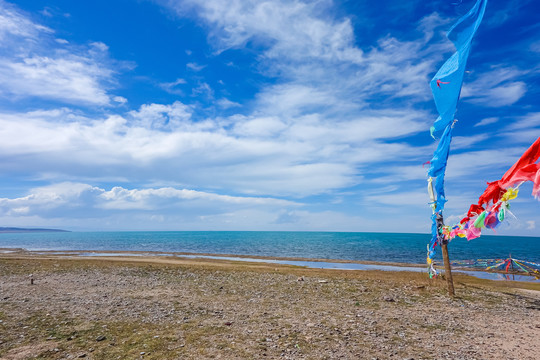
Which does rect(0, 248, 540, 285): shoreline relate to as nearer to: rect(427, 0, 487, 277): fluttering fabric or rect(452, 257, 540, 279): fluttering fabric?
rect(452, 257, 540, 279): fluttering fabric

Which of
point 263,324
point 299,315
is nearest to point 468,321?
point 299,315

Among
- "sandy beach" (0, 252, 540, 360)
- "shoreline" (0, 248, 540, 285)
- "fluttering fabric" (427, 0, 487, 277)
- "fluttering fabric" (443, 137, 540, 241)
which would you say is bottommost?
"shoreline" (0, 248, 540, 285)

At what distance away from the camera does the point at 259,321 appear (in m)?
13.7

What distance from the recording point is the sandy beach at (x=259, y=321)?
10.4 meters

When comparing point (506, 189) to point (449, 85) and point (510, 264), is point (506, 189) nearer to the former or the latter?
point (449, 85)

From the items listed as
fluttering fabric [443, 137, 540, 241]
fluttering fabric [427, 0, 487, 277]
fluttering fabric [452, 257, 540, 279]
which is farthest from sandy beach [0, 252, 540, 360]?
fluttering fabric [427, 0, 487, 277]

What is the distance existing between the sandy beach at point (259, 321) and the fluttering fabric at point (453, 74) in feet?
29.9

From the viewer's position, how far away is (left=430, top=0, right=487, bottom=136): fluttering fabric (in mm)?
8898

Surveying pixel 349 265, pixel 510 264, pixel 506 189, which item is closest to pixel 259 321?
pixel 506 189

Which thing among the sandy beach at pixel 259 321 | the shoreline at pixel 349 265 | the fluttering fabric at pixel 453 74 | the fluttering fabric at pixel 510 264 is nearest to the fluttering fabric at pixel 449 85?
the fluttering fabric at pixel 453 74

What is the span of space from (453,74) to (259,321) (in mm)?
13050

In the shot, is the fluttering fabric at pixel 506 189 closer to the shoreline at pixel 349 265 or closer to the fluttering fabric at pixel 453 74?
the fluttering fabric at pixel 453 74

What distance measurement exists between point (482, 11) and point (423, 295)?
17853 millimetres

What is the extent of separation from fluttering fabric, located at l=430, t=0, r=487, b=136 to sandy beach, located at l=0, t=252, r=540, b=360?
29.9ft
